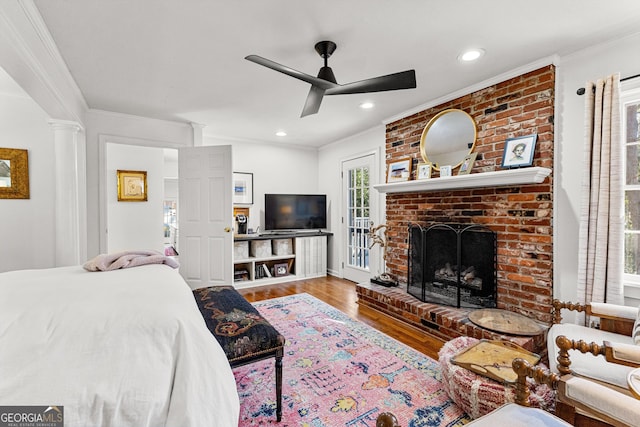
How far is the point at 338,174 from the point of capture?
5.16m

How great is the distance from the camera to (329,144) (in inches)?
212

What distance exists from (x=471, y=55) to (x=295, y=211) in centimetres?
351

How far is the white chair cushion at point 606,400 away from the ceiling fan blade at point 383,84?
182 centimetres

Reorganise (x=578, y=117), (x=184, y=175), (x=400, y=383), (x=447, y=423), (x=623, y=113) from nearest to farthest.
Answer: (x=447, y=423) → (x=400, y=383) → (x=623, y=113) → (x=578, y=117) → (x=184, y=175)

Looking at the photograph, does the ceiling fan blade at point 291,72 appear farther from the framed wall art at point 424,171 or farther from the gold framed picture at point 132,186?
the gold framed picture at point 132,186

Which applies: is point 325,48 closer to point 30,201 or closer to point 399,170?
point 399,170

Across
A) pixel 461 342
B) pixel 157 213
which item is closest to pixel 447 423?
pixel 461 342

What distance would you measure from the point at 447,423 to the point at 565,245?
1743 mm

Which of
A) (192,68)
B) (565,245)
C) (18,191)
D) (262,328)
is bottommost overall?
(262,328)

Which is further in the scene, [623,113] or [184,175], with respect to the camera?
[184,175]

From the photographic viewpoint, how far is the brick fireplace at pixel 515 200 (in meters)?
2.44

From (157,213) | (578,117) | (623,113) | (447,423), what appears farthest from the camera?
(157,213)

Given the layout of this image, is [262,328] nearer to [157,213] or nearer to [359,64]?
[359,64]

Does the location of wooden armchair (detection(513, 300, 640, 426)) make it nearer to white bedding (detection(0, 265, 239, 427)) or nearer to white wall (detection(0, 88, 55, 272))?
white bedding (detection(0, 265, 239, 427))
